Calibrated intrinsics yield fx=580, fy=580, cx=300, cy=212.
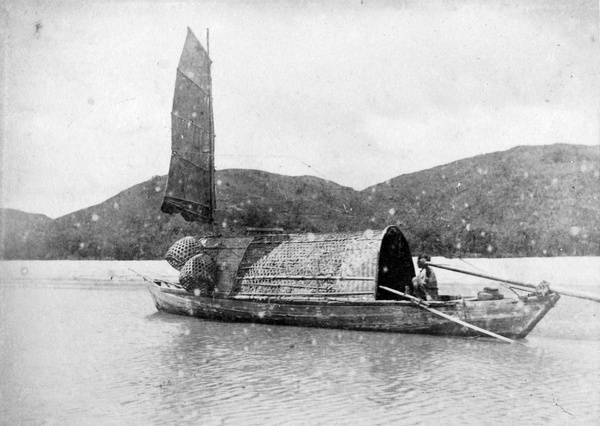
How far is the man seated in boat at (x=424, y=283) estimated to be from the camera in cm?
1043

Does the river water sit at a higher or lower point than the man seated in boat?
lower

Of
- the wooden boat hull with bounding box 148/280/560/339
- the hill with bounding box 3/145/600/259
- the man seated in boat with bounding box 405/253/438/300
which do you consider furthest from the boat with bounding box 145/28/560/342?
the hill with bounding box 3/145/600/259

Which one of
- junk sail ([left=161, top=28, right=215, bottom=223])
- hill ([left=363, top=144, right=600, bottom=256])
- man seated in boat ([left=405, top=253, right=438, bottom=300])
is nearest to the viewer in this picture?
man seated in boat ([left=405, top=253, right=438, bottom=300])

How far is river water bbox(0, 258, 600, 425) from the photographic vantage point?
18.2 ft

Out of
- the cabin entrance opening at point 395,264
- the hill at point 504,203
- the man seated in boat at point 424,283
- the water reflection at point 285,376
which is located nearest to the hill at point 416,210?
the hill at point 504,203

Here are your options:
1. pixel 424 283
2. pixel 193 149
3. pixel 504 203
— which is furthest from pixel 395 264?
pixel 504 203

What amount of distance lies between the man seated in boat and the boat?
472 mm

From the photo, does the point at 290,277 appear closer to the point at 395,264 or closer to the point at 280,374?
the point at 395,264

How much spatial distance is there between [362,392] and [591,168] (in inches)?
1120

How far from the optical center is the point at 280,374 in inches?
284

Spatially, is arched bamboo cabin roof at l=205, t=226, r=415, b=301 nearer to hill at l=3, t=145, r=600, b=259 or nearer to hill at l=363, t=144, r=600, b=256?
hill at l=363, t=144, r=600, b=256

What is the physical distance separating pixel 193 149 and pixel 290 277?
462cm

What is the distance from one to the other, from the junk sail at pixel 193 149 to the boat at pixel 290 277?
2 cm

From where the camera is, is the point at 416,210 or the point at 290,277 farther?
the point at 416,210
